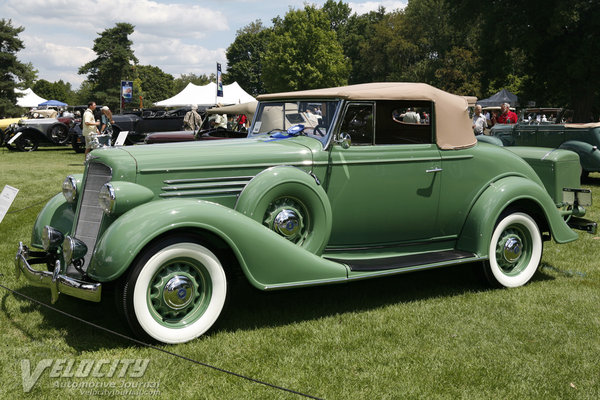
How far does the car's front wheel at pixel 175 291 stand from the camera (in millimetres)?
3830

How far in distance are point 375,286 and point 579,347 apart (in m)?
1.98

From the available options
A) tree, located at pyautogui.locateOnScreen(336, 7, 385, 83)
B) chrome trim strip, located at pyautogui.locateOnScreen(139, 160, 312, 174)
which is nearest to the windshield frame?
chrome trim strip, located at pyautogui.locateOnScreen(139, 160, 312, 174)

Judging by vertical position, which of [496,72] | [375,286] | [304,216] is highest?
[496,72]

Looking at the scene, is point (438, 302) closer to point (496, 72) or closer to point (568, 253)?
point (568, 253)

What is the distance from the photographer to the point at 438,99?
529 centimetres

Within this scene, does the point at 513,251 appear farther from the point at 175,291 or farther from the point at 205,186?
the point at 175,291

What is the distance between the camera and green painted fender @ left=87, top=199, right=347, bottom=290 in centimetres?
373

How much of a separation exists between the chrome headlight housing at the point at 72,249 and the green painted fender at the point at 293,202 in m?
1.18

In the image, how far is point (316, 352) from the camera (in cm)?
398

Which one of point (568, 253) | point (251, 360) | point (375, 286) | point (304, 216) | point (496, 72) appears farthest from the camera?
point (496, 72)

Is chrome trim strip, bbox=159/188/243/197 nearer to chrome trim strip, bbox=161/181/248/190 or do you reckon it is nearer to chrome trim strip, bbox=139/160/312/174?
chrome trim strip, bbox=161/181/248/190

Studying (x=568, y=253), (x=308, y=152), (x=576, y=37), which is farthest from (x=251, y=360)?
(x=576, y=37)

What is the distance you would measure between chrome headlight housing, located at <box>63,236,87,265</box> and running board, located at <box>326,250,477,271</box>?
1.96 m

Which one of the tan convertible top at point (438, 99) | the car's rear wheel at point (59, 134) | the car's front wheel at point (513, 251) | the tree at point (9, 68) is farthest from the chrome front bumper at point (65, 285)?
the tree at point (9, 68)
